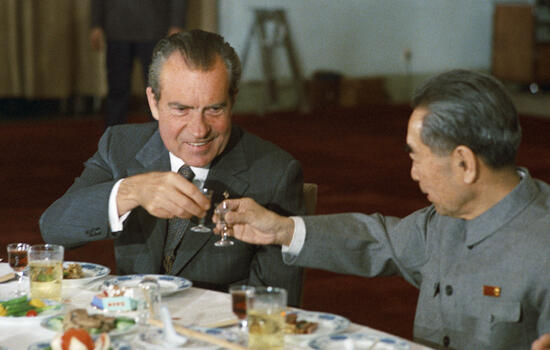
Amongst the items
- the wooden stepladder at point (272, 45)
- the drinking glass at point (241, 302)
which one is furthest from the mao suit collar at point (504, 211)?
the wooden stepladder at point (272, 45)

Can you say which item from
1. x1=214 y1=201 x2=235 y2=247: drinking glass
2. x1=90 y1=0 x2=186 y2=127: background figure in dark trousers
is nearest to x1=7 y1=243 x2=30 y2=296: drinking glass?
x1=214 y1=201 x2=235 y2=247: drinking glass

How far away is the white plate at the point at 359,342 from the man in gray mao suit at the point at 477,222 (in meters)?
0.33

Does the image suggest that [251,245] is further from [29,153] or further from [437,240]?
[29,153]

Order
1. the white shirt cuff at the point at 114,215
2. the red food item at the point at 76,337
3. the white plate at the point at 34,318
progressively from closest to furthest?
the red food item at the point at 76,337, the white plate at the point at 34,318, the white shirt cuff at the point at 114,215

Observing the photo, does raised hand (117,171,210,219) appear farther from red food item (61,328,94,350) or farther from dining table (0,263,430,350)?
red food item (61,328,94,350)

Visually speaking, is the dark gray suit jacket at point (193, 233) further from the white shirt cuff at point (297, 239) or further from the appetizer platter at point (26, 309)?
the appetizer platter at point (26, 309)

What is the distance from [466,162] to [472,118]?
0.33ft

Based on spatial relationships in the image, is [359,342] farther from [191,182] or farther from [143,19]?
[143,19]

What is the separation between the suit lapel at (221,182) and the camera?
2.36 meters

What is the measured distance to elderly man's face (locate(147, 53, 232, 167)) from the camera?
2.33 meters

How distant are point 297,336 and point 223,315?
0.22 m

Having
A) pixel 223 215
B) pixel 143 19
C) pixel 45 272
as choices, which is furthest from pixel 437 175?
pixel 143 19

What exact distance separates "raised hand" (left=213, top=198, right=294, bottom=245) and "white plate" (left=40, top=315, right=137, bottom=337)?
1.61 ft

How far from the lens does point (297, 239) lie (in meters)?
2.14
